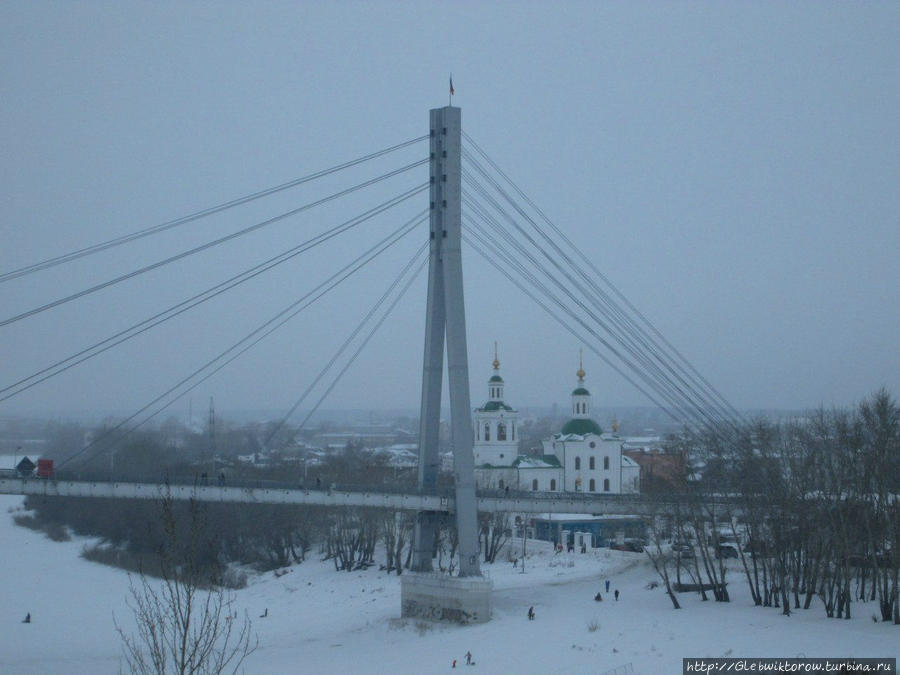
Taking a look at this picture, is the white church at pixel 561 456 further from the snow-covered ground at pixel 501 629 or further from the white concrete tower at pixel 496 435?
the snow-covered ground at pixel 501 629

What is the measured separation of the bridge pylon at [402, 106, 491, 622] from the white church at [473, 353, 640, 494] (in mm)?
29006

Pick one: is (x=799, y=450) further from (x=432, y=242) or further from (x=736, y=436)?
(x=432, y=242)

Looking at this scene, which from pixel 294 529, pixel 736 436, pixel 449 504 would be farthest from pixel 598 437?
pixel 449 504

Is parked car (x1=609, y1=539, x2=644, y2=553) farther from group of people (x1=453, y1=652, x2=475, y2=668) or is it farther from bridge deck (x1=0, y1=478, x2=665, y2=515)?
group of people (x1=453, y1=652, x2=475, y2=668)

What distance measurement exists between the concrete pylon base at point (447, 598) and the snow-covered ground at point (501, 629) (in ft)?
1.15

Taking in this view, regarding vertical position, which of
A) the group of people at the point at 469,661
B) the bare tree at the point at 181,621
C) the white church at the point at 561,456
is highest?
the white church at the point at 561,456

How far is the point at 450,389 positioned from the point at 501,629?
575cm

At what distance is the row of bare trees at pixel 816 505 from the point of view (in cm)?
2120

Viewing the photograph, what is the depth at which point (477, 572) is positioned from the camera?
79.0 feet

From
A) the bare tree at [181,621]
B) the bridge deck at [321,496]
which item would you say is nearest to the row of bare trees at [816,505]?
the bridge deck at [321,496]

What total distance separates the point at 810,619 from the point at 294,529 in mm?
25319

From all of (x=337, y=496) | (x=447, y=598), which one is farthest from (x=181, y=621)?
(x=337, y=496)

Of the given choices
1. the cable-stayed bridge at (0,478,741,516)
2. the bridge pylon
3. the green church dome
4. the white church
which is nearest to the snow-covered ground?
the bridge pylon

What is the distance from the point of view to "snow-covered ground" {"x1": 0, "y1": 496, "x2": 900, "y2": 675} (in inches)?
774
